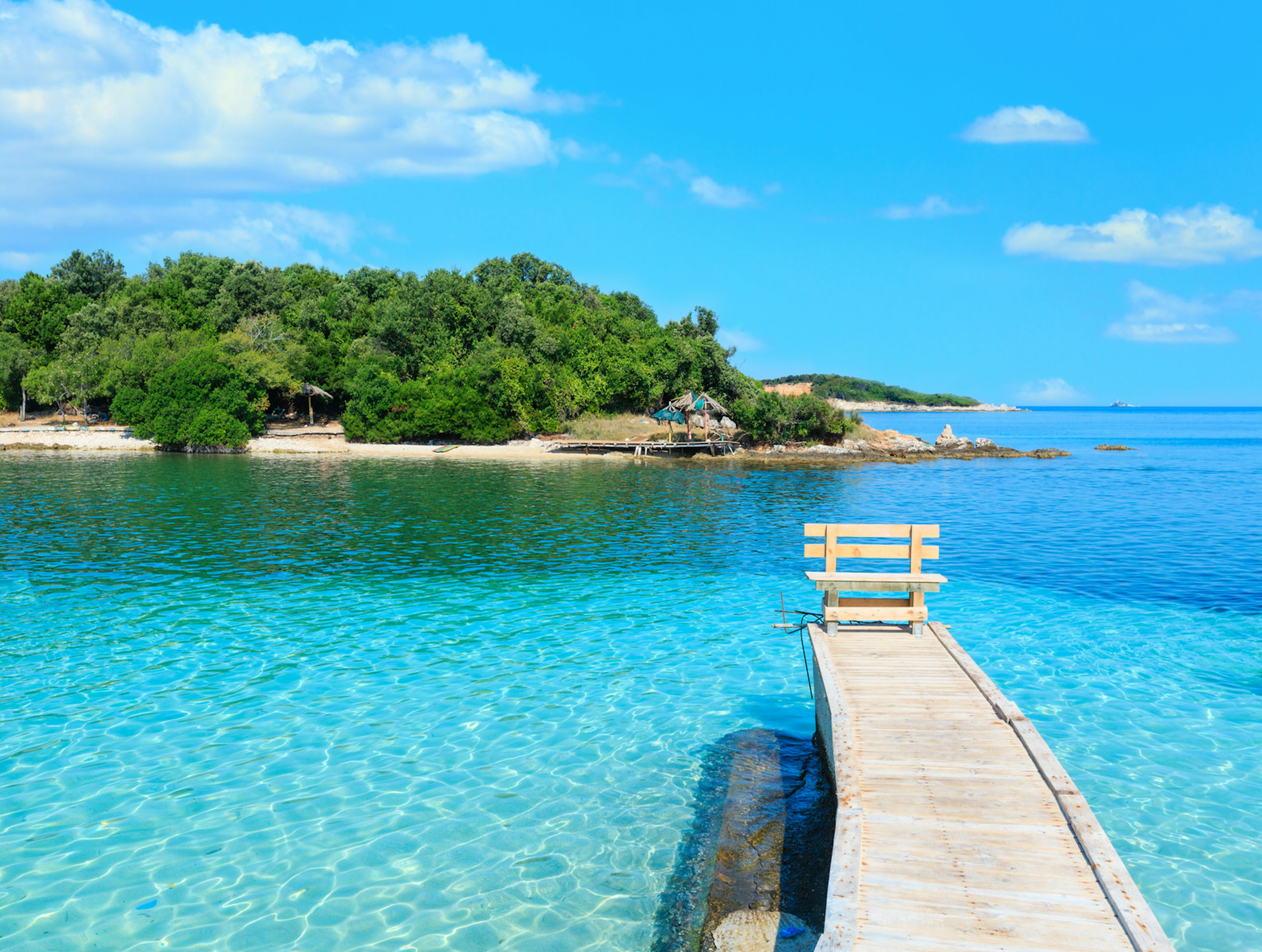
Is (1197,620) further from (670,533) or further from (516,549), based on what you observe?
(516,549)

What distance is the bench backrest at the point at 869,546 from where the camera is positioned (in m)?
11.0

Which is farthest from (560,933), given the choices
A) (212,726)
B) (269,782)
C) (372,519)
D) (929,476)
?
(929,476)

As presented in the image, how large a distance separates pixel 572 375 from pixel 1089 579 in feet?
157

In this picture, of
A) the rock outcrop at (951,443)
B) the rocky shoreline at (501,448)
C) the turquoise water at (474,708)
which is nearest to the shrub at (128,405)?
the rocky shoreline at (501,448)

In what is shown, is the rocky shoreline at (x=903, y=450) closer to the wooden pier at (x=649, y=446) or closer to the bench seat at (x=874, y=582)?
the wooden pier at (x=649, y=446)

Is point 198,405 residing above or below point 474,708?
above

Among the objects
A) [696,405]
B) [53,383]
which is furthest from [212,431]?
[696,405]

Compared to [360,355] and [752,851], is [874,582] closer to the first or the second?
[752,851]

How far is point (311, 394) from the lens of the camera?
65.5 meters

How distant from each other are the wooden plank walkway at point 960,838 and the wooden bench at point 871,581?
68.7 inches

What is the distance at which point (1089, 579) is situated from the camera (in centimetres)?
1936

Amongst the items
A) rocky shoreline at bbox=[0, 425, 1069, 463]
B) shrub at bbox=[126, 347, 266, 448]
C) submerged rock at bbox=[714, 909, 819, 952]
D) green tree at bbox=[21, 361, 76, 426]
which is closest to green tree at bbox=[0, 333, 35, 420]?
green tree at bbox=[21, 361, 76, 426]

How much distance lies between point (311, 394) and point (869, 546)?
62.2 metres

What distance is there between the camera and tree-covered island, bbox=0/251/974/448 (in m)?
59.2
